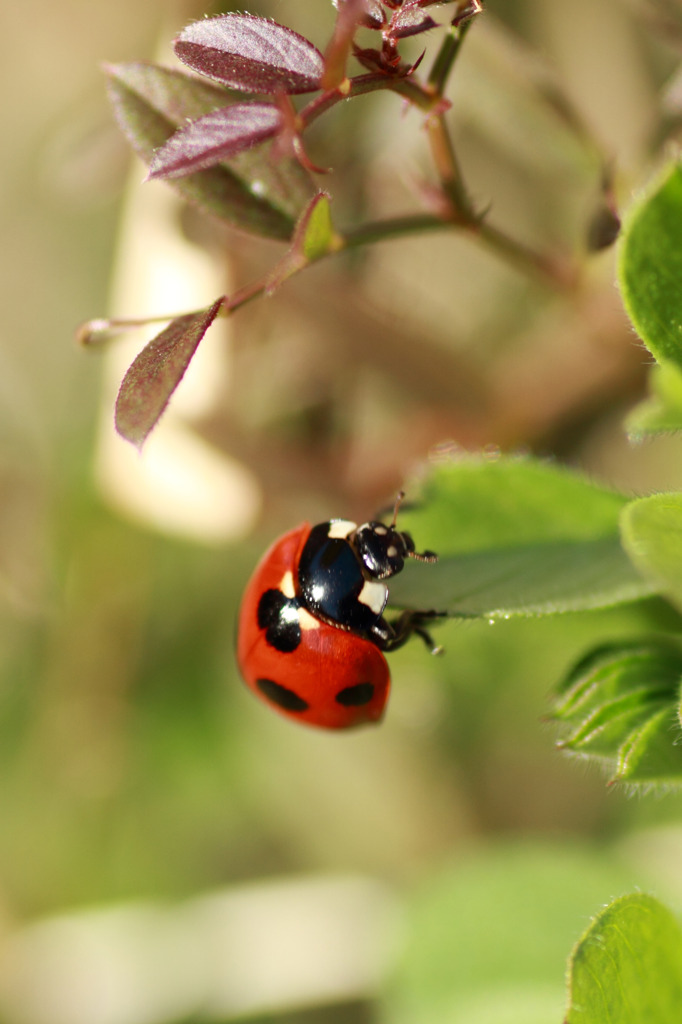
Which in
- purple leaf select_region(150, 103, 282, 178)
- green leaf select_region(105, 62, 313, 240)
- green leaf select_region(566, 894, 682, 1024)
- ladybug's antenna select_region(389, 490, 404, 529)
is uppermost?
green leaf select_region(105, 62, 313, 240)

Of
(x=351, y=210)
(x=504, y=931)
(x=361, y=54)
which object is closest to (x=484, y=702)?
(x=504, y=931)

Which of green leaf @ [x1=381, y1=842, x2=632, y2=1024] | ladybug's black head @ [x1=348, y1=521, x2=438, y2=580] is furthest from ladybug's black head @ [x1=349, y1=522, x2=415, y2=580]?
green leaf @ [x1=381, y1=842, x2=632, y2=1024]

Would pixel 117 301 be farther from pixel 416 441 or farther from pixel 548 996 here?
pixel 548 996

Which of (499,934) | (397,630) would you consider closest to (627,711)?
(397,630)

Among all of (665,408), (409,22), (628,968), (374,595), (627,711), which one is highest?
(409,22)

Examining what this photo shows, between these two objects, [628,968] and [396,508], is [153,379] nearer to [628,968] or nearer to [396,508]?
[396,508]

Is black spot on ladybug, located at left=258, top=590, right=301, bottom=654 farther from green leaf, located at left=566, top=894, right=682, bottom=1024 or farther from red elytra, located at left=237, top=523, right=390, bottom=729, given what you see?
green leaf, located at left=566, top=894, right=682, bottom=1024

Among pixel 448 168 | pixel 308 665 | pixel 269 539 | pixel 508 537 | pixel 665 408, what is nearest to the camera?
pixel 665 408

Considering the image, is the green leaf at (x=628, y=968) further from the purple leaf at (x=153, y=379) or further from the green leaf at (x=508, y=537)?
the purple leaf at (x=153, y=379)
